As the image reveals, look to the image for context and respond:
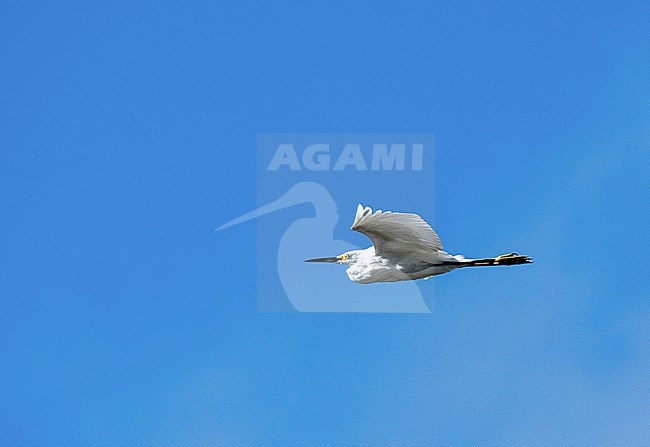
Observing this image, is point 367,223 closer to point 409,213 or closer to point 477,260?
point 409,213

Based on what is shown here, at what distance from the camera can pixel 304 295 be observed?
1098cm

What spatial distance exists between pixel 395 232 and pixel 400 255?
0.45 metres

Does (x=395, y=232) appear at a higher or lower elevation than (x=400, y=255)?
higher

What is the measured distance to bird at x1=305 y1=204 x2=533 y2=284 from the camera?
9609mm

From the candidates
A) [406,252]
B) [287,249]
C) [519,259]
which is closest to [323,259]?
[287,249]

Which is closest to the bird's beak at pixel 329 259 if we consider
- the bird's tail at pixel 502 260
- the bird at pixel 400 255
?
the bird at pixel 400 255

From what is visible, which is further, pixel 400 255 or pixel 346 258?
pixel 346 258

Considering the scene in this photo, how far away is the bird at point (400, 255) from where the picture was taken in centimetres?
961

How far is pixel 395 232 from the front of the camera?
9789mm

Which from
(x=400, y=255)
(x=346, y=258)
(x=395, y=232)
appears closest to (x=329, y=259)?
(x=346, y=258)

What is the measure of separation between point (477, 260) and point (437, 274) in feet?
1.34

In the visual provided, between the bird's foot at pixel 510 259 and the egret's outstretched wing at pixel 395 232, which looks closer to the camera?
the egret's outstretched wing at pixel 395 232

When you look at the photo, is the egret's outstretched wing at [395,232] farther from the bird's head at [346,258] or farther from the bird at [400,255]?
the bird's head at [346,258]

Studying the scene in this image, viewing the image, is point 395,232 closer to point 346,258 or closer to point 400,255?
point 400,255
